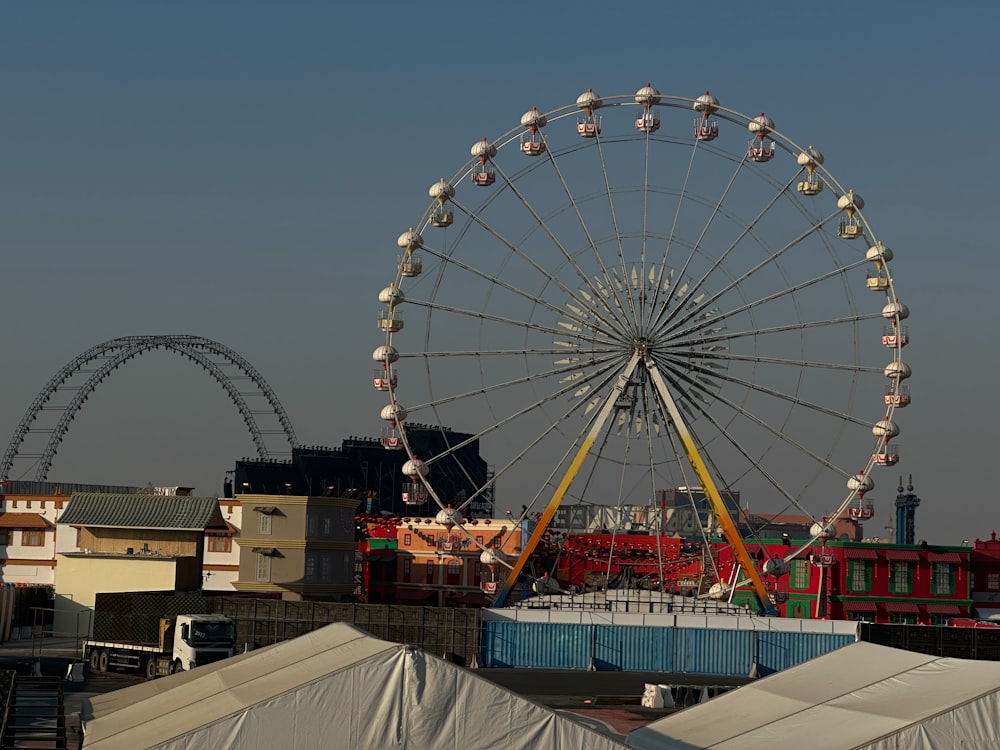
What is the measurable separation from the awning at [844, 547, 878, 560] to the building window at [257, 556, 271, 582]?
32.1 meters

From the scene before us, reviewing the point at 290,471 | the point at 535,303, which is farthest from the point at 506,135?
the point at 290,471

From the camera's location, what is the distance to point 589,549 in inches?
3792

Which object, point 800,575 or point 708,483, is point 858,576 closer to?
point 800,575

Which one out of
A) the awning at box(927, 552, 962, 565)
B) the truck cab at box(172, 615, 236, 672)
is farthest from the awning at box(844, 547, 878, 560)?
the truck cab at box(172, 615, 236, 672)

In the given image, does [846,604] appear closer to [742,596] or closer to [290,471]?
[742,596]

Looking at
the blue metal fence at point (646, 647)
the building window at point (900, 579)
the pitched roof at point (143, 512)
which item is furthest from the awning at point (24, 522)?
the building window at point (900, 579)

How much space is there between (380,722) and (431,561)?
3049 inches

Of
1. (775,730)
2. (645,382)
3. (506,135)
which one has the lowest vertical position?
(775,730)

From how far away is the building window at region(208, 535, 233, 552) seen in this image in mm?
82688

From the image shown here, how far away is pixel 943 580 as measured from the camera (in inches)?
3314

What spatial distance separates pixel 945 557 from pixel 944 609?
9.56ft

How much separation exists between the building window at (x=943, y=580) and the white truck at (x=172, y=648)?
1824 inches

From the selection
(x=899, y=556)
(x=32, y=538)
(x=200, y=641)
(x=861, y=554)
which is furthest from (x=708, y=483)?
(x=32, y=538)

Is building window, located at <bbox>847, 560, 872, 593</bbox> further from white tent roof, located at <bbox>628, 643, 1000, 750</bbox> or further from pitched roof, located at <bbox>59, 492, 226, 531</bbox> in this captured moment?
white tent roof, located at <bbox>628, 643, 1000, 750</bbox>
